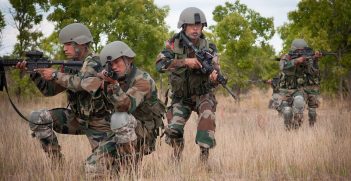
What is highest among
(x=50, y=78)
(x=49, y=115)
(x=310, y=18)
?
(x=310, y=18)

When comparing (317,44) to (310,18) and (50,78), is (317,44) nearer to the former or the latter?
(310,18)

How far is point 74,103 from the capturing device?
5.79 metres

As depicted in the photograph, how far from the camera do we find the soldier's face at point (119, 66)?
5.36 meters

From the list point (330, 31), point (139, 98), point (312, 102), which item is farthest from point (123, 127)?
point (330, 31)

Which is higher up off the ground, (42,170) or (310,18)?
(310,18)

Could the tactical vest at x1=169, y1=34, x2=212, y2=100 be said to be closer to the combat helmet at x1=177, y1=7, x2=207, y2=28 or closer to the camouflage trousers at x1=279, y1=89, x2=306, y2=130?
the combat helmet at x1=177, y1=7, x2=207, y2=28

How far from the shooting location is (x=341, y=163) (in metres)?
5.82

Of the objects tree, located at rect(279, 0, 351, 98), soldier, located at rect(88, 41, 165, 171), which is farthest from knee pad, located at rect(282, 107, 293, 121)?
tree, located at rect(279, 0, 351, 98)

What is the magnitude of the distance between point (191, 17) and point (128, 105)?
5.84 feet

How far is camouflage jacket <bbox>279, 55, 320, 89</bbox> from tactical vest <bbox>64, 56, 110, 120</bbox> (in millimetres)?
5772

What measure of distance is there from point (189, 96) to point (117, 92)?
5.37ft

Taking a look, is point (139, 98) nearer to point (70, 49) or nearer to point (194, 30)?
point (70, 49)

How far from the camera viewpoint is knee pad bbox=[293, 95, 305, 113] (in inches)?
393

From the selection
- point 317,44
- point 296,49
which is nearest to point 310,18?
point 317,44
